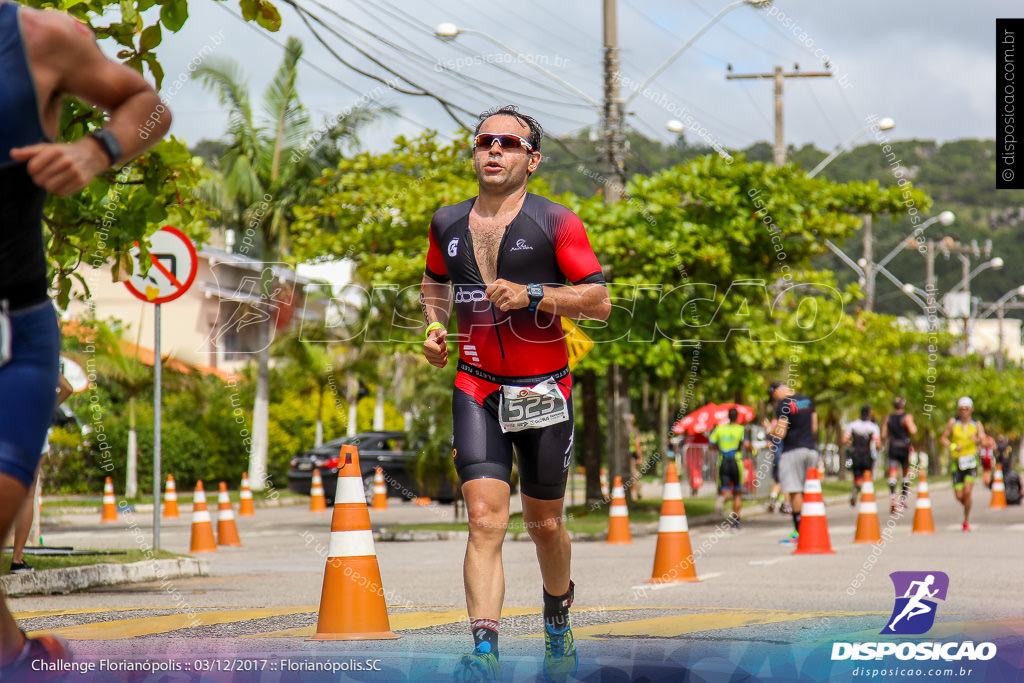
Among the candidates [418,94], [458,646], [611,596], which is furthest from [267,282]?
[458,646]

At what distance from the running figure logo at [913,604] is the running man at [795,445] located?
951 centimetres

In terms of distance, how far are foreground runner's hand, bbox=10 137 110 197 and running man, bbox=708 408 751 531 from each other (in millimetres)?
16238

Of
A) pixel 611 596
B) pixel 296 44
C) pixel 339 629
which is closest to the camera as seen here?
pixel 339 629

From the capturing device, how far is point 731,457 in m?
18.4

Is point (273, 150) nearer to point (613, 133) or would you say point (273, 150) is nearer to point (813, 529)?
point (613, 133)

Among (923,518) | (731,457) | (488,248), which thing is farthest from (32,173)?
(731,457)

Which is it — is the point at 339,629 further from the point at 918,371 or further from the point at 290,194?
the point at 918,371

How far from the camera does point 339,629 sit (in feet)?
18.1

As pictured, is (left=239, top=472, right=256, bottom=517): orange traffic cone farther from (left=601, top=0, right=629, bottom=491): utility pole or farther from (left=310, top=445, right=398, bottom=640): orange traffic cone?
(left=310, top=445, right=398, bottom=640): orange traffic cone

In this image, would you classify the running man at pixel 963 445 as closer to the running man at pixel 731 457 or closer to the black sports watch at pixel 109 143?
the running man at pixel 731 457

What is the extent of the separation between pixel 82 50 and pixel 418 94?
966 cm

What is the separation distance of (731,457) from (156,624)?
13.1 metres

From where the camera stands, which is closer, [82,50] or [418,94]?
[82,50]

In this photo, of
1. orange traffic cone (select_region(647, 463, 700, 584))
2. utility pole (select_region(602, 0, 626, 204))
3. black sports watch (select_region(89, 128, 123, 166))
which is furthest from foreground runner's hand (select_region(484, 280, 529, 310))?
utility pole (select_region(602, 0, 626, 204))
